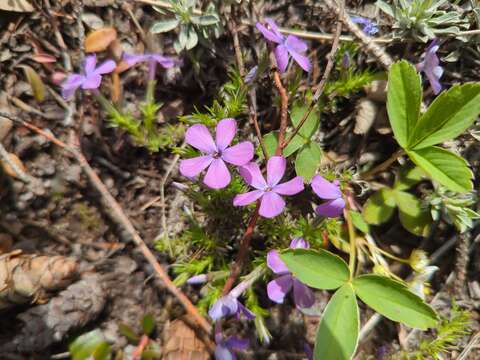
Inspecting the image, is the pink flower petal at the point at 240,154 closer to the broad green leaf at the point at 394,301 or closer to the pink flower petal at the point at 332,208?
the pink flower petal at the point at 332,208

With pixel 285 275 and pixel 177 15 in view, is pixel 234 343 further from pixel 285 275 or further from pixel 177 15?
pixel 177 15

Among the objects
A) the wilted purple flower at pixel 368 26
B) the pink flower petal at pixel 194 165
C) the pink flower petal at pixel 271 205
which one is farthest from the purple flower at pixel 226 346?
the wilted purple flower at pixel 368 26

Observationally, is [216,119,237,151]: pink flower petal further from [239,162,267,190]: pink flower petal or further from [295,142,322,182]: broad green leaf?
[295,142,322,182]: broad green leaf

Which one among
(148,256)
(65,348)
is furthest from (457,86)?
(65,348)

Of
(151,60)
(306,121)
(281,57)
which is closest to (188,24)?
(151,60)

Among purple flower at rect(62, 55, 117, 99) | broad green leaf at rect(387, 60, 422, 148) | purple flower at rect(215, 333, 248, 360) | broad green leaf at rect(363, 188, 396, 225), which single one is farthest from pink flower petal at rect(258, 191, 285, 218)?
purple flower at rect(62, 55, 117, 99)

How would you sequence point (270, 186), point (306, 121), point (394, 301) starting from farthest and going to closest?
1. point (306, 121)
2. point (270, 186)
3. point (394, 301)

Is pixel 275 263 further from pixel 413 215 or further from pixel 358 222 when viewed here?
pixel 413 215
